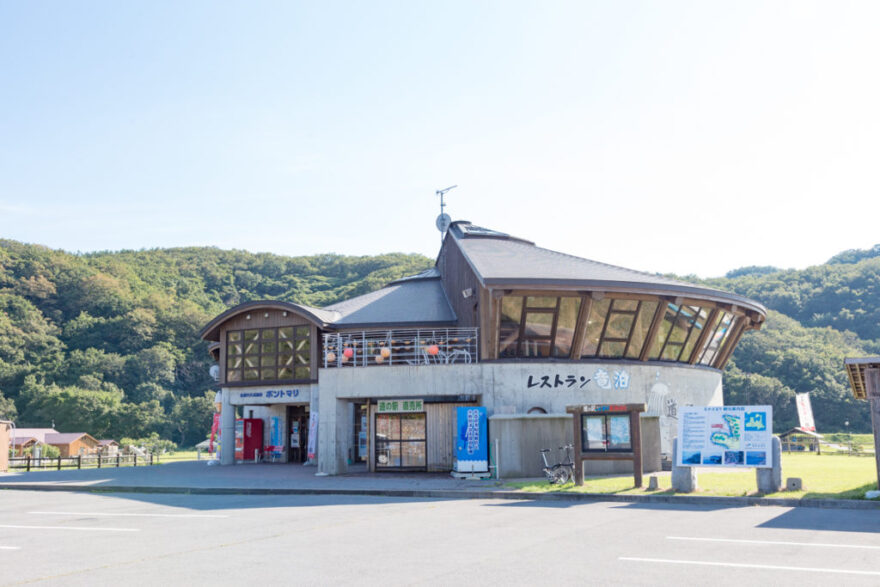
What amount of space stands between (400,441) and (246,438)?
1120 cm

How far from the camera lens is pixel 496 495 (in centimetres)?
1684

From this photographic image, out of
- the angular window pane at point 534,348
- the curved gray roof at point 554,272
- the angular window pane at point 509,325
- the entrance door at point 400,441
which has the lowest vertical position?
the entrance door at point 400,441

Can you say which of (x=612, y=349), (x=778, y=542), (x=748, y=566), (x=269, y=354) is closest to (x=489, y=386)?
(x=612, y=349)

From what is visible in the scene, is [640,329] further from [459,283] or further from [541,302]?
[459,283]

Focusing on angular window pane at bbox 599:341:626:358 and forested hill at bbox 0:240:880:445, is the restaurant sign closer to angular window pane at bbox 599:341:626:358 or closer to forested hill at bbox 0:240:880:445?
angular window pane at bbox 599:341:626:358

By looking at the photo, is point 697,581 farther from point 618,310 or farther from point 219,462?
point 219,462

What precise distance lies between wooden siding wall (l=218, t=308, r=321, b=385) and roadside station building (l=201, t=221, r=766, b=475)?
1.07 meters

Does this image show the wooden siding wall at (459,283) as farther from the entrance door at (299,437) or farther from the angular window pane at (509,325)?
the entrance door at (299,437)

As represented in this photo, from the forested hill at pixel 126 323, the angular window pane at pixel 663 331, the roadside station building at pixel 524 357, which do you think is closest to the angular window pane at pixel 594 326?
the roadside station building at pixel 524 357

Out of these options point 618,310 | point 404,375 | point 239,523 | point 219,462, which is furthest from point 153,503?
point 219,462

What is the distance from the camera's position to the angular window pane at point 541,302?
23734 mm

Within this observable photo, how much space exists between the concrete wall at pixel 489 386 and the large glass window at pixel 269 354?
7503 mm

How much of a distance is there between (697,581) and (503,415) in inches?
560

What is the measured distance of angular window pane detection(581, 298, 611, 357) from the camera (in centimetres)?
2416
